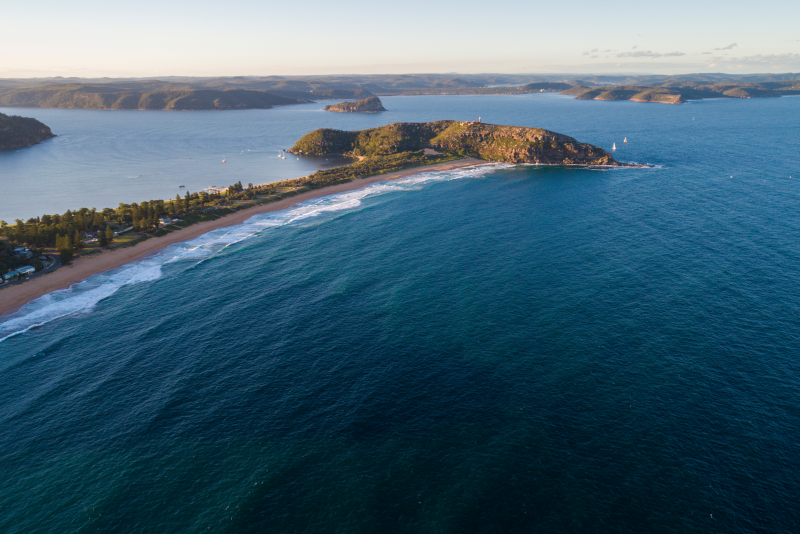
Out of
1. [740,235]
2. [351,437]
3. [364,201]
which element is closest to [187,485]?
[351,437]

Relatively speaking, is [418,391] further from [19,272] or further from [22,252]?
[22,252]

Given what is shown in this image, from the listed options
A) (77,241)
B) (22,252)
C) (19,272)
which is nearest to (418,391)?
(19,272)

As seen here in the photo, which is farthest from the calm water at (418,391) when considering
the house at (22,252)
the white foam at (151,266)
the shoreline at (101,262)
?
the house at (22,252)

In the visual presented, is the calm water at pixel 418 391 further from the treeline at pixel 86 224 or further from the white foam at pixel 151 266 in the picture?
the treeline at pixel 86 224

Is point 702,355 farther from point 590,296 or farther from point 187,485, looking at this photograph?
point 187,485

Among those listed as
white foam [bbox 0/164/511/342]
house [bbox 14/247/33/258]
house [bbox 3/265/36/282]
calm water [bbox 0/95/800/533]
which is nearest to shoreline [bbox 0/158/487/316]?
white foam [bbox 0/164/511/342]
